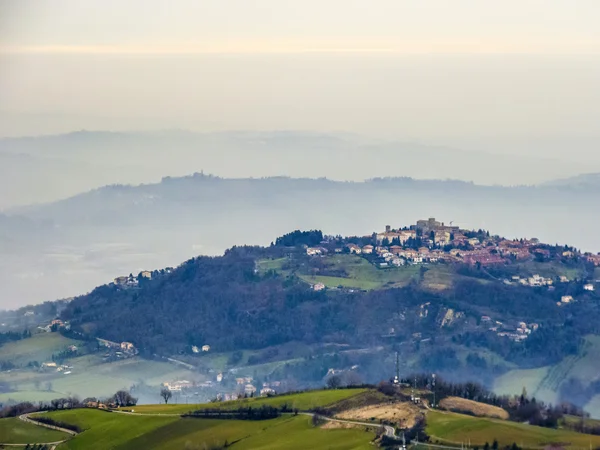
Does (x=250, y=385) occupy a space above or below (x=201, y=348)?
below

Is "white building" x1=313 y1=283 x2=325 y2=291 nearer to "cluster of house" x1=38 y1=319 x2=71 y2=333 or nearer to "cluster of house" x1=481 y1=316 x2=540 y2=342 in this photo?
"cluster of house" x1=481 y1=316 x2=540 y2=342

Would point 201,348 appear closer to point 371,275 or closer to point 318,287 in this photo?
point 318,287

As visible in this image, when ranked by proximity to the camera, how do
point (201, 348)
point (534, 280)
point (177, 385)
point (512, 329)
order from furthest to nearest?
point (534, 280)
point (201, 348)
point (512, 329)
point (177, 385)

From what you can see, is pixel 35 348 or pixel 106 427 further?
pixel 35 348

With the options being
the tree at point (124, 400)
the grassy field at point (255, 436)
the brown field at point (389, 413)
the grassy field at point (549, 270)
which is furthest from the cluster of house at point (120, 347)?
the brown field at point (389, 413)

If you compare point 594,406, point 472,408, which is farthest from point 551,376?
point 472,408

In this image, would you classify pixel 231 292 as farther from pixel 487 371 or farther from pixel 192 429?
pixel 192 429

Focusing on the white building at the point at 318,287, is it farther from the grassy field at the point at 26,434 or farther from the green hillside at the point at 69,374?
the grassy field at the point at 26,434

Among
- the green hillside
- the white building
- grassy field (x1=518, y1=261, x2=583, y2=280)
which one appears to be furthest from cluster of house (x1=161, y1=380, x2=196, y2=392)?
grassy field (x1=518, y1=261, x2=583, y2=280)
